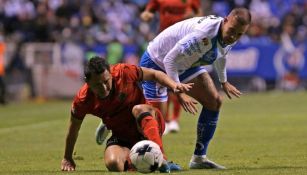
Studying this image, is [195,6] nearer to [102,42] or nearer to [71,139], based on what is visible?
[71,139]

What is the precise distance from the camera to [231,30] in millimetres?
8859

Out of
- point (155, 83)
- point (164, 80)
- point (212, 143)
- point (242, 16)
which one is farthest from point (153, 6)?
point (164, 80)

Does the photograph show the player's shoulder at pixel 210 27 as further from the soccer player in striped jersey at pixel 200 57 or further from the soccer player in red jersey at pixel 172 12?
the soccer player in red jersey at pixel 172 12

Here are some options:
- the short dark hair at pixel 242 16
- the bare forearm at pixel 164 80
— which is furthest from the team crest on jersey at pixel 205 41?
the bare forearm at pixel 164 80

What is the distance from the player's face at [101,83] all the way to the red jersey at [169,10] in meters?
6.70

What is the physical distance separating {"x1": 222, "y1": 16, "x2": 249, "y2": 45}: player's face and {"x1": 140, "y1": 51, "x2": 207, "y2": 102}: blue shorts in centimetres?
109

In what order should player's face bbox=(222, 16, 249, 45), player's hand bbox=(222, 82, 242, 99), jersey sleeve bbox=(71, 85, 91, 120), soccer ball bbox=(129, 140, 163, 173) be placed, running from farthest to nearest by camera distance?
player's hand bbox=(222, 82, 242, 99) → player's face bbox=(222, 16, 249, 45) → jersey sleeve bbox=(71, 85, 91, 120) → soccer ball bbox=(129, 140, 163, 173)

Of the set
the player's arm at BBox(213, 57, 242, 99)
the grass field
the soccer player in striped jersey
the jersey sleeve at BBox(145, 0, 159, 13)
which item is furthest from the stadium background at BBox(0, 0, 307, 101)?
the player's arm at BBox(213, 57, 242, 99)

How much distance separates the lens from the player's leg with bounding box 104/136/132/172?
28.6ft

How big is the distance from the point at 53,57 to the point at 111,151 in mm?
20310

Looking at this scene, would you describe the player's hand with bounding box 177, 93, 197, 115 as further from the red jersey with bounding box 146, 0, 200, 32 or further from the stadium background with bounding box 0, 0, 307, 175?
the red jersey with bounding box 146, 0, 200, 32

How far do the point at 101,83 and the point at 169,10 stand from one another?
7.06 metres

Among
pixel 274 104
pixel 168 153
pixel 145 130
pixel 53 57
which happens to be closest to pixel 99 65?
pixel 145 130

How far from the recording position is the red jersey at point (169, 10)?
49.5ft
